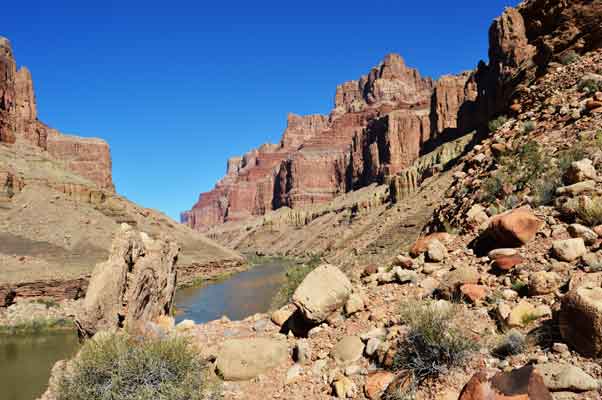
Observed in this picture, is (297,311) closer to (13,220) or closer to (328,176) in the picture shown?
(13,220)

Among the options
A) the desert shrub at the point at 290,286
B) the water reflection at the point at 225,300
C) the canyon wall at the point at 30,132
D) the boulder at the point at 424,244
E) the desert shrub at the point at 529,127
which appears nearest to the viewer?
the boulder at the point at 424,244

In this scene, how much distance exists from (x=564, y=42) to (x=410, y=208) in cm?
1747

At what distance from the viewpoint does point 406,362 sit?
4.26m

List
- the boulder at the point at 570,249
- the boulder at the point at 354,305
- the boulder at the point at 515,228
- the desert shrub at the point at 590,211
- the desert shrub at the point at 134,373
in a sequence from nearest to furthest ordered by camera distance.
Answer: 1. the boulder at the point at 570,249
2. the desert shrub at the point at 134,373
3. the desert shrub at the point at 590,211
4. the boulder at the point at 515,228
5. the boulder at the point at 354,305

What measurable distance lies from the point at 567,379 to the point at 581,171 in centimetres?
397

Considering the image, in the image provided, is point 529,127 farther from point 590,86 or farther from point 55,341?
point 55,341

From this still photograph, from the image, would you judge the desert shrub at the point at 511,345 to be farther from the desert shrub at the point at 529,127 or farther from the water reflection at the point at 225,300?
the water reflection at the point at 225,300

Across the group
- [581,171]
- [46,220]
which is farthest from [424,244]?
[46,220]

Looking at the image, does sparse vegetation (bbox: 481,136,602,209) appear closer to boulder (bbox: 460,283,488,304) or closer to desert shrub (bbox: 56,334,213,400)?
boulder (bbox: 460,283,488,304)

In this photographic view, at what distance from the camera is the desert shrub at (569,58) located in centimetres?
1141

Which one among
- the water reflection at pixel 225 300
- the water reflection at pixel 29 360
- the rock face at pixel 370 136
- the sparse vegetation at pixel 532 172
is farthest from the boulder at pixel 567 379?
the rock face at pixel 370 136

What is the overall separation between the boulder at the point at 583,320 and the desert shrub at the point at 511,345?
344 millimetres

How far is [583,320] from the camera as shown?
3.22 meters

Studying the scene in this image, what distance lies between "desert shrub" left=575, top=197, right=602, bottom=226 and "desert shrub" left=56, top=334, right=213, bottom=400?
519 centimetres
